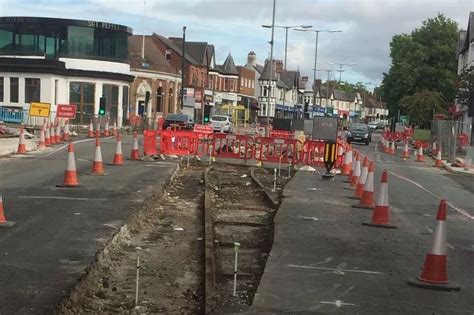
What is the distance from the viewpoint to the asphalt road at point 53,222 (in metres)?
5.89

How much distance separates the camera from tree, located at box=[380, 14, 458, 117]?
239ft

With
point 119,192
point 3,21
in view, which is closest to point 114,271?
point 119,192

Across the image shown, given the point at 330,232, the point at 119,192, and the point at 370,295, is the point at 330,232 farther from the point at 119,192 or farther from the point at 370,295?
the point at 119,192

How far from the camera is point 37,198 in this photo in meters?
11.4

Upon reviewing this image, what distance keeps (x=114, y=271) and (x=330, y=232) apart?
11.8ft

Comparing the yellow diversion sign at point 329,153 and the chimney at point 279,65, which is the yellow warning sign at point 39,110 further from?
the chimney at point 279,65

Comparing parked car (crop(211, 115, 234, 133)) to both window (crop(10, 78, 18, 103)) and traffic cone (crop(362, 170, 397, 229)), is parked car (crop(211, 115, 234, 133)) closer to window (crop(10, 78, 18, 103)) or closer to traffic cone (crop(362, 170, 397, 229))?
window (crop(10, 78, 18, 103))

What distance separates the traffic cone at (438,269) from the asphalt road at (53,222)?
3582 millimetres

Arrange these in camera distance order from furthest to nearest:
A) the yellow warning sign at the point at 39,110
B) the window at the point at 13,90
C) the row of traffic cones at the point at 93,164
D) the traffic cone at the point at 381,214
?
the window at the point at 13,90, the yellow warning sign at the point at 39,110, the row of traffic cones at the point at 93,164, the traffic cone at the point at 381,214

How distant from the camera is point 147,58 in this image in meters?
69.1

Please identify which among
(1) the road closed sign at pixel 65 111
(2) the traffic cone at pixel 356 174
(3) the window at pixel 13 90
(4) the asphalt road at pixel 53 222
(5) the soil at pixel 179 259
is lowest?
(5) the soil at pixel 179 259

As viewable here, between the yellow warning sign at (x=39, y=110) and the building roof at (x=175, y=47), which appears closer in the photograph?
the yellow warning sign at (x=39, y=110)

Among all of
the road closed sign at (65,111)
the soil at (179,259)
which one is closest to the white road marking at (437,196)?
the soil at (179,259)

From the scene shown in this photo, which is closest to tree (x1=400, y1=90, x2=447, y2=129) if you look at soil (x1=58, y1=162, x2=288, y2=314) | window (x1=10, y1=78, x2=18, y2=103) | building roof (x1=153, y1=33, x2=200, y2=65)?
building roof (x1=153, y1=33, x2=200, y2=65)
